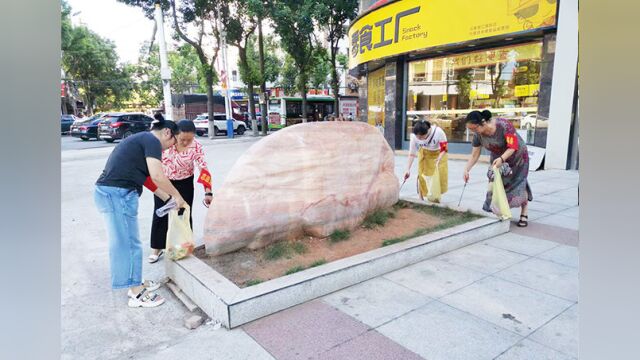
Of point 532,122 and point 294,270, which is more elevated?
point 532,122

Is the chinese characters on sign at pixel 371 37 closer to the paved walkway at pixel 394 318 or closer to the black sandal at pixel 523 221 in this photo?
the black sandal at pixel 523 221

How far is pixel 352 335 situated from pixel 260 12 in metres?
14.9

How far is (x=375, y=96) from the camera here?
49.1 feet

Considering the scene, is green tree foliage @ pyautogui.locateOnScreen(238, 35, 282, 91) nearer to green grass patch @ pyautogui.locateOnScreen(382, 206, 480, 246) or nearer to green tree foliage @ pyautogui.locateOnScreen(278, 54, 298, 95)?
green tree foliage @ pyautogui.locateOnScreen(278, 54, 298, 95)

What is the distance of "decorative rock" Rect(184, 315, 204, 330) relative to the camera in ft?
9.36

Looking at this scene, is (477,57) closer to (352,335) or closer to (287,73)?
(352,335)

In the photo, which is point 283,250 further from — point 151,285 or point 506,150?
point 506,150

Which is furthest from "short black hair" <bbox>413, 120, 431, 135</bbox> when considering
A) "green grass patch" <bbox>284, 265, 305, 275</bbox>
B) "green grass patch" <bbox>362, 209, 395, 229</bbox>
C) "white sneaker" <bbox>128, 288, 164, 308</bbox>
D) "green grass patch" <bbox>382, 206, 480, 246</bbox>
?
"white sneaker" <bbox>128, 288, 164, 308</bbox>

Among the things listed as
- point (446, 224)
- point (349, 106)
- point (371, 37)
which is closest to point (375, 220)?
point (446, 224)

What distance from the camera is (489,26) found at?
9367 mm

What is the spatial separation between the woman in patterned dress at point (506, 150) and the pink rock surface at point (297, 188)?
134cm

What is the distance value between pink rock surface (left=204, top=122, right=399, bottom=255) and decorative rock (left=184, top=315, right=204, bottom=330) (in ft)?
2.51

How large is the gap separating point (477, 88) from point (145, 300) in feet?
33.9
